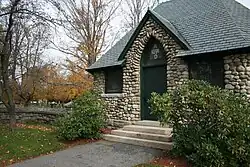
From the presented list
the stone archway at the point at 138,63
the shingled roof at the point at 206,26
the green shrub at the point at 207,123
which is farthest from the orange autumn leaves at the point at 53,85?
the green shrub at the point at 207,123

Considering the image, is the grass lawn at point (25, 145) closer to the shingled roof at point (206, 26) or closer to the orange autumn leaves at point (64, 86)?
the shingled roof at point (206, 26)

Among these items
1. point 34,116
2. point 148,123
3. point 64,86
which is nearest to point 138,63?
point 148,123

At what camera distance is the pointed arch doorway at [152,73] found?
1155cm

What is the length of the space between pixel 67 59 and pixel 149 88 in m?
16.6

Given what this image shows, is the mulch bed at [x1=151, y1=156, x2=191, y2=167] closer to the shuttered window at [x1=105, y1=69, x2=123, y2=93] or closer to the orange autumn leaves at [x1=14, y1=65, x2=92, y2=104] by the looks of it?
the shuttered window at [x1=105, y1=69, x2=123, y2=93]

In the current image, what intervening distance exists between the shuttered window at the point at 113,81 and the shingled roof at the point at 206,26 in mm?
480

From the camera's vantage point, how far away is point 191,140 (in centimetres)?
719

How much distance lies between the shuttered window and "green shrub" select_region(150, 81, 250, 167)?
220 inches

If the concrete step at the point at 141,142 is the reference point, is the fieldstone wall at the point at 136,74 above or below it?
above

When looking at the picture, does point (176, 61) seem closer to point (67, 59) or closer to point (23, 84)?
point (23, 84)

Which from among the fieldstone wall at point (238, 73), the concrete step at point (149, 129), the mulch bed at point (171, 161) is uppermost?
the fieldstone wall at point (238, 73)

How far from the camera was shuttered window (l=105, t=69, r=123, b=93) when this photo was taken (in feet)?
43.3

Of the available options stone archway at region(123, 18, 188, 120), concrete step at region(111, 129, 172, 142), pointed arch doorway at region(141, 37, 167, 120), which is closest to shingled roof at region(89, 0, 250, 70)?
stone archway at region(123, 18, 188, 120)

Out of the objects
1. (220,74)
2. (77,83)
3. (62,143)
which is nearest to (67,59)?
(77,83)
